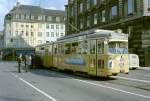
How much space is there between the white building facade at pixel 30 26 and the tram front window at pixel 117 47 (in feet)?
301

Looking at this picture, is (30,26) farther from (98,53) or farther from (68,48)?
(98,53)

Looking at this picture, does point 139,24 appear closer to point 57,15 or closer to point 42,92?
point 42,92

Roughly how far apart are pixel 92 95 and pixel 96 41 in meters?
8.84

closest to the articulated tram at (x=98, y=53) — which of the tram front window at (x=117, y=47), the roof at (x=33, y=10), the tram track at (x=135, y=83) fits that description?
the tram front window at (x=117, y=47)

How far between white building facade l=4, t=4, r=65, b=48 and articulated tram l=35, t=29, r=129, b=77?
87.2 meters

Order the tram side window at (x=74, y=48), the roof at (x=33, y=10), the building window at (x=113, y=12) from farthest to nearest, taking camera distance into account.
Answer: the roof at (x=33, y=10)
the building window at (x=113, y=12)
the tram side window at (x=74, y=48)

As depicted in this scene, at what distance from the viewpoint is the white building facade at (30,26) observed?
11450 centimetres

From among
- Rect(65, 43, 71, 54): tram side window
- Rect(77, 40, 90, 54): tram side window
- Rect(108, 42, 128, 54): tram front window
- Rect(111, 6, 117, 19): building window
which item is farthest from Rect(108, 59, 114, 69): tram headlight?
Rect(111, 6, 117, 19): building window

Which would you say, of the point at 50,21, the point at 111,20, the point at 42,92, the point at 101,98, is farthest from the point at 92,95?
the point at 50,21

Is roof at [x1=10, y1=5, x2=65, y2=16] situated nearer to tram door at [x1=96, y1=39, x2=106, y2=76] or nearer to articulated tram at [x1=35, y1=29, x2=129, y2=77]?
articulated tram at [x1=35, y1=29, x2=129, y2=77]

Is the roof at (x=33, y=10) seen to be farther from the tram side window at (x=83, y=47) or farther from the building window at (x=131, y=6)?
the tram side window at (x=83, y=47)

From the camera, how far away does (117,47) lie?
22.7m

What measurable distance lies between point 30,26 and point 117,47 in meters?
96.9

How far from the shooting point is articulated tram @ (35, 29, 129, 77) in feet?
72.3
